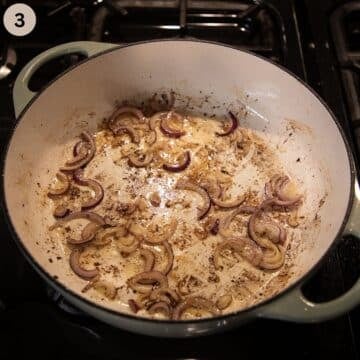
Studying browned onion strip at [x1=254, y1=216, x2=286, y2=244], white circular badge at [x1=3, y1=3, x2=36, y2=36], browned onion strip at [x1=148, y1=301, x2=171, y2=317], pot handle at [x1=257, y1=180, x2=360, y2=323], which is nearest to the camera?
pot handle at [x1=257, y1=180, x2=360, y2=323]

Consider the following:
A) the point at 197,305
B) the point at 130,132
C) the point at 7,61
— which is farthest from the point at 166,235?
the point at 7,61

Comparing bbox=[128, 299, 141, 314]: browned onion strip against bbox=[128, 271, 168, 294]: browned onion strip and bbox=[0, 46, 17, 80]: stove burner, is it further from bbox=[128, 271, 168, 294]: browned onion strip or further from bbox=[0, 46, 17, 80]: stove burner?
bbox=[0, 46, 17, 80]: stove burner

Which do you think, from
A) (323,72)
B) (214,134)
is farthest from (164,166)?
(323,72)

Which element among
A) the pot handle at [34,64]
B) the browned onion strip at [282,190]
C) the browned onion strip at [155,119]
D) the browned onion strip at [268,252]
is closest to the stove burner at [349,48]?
the browned onion strip at [282,190]

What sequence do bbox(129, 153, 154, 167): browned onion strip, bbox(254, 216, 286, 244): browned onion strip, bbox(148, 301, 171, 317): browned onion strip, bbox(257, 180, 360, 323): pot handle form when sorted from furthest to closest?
bbox(129, 153, 154, 167): browned onion strip
bbox(254, 216, 286, 244): browned onion strip
bbox(148, 301, 171, 317): browned onion strip
bbox(257, 180, 360, 323): pot handle

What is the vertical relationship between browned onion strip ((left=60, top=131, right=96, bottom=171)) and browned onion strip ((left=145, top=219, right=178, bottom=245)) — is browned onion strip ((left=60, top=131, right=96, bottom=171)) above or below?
above

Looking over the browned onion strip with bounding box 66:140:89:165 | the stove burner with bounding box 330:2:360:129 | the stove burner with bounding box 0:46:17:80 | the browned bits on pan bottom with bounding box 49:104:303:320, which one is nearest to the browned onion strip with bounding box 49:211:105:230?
the browned bits on pan bottom with bounding box 49:104:303:320

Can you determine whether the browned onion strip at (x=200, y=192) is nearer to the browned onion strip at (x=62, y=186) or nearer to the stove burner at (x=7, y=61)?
the browned onion strip at (x=62, y=186)
